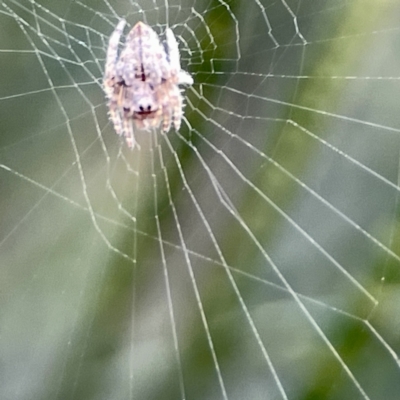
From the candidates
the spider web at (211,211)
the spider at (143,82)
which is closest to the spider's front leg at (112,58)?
the spider at (143,82)

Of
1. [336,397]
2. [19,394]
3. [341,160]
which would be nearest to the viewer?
[336,397]

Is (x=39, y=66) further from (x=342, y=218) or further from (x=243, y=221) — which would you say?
(x=342, y=218)

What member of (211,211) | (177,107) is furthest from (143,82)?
(211,211)

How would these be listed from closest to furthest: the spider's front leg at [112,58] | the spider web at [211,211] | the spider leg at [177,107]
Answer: the spider web at [211,211] < the spider's front leg at [112,58] < the spider leg at [177,107]

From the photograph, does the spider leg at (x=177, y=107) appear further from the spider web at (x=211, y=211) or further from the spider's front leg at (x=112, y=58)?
the spider's front leg at (x=112, y=58)

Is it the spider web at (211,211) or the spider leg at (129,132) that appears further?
the spider leg at (129,132)

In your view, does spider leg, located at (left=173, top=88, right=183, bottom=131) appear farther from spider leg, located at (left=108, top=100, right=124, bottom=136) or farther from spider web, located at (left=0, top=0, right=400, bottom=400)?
spider leg, located at (left=108, top=100, right=124, bottom=136)

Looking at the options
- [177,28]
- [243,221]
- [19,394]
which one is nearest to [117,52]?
[177,28]
